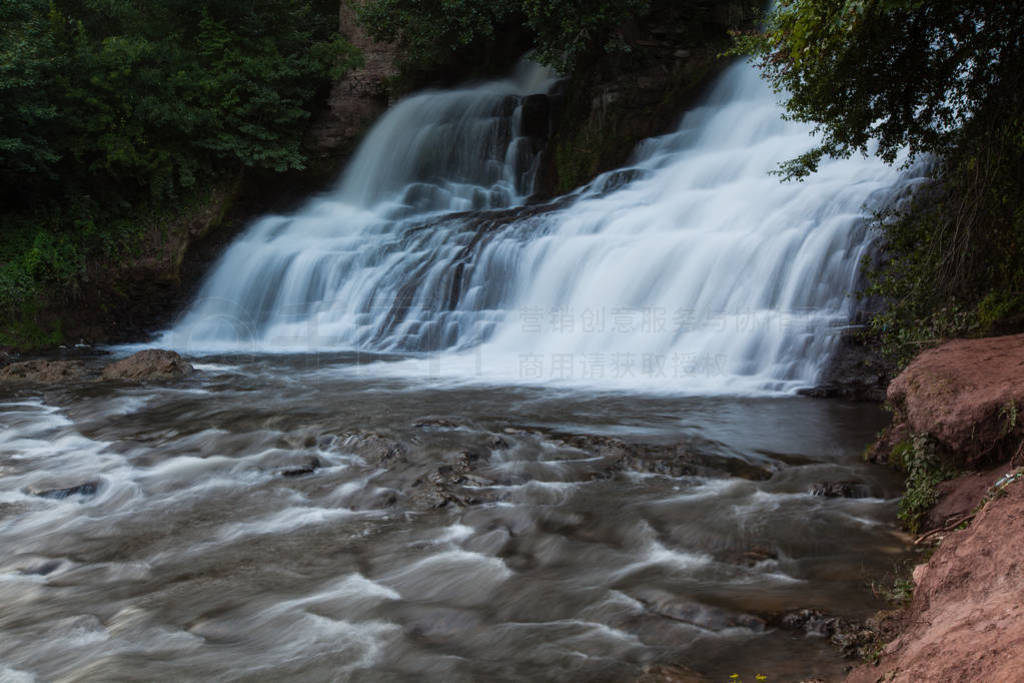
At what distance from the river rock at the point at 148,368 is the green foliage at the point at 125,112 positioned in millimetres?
4595

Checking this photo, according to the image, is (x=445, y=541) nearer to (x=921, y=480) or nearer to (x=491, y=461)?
(x=491, y=461)

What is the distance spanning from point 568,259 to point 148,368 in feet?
20.3

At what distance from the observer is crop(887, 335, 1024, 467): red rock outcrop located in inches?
167

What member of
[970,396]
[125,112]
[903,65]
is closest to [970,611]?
[970,396]

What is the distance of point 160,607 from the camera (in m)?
4.10

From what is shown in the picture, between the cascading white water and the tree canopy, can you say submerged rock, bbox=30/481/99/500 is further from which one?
the tree canopy

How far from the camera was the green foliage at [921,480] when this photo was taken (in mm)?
4595

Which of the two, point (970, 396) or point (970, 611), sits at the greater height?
point (970, 396)

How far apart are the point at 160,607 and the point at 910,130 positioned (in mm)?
6111

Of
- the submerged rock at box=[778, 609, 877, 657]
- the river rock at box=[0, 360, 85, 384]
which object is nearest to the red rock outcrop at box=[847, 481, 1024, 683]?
the submerged rock at box=[778, 609, 877, 657]

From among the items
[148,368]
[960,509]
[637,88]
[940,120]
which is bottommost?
[960,509]

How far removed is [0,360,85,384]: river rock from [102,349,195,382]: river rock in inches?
17.5

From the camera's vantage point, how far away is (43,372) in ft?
35.1

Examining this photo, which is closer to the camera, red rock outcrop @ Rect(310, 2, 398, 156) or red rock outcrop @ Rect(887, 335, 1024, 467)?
red rock outcrop @ Rect(887, 335, 1024, 467)
